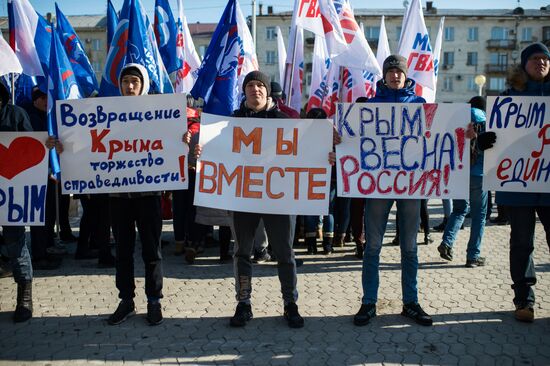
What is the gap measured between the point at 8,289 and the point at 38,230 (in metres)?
1.00

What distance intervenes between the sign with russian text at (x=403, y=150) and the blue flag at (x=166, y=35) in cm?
532

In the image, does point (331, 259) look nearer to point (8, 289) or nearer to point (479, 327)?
point (479, 327)

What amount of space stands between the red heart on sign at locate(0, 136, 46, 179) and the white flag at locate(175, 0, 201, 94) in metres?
4.89

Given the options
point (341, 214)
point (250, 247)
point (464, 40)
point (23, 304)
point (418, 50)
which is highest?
point (464, 40)

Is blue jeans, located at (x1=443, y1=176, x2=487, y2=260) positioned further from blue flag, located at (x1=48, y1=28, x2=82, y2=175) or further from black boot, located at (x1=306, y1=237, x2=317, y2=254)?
blue flag, located at (x1=48, y1=28, x2=82, y2=175)

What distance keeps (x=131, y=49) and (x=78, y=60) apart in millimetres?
1699

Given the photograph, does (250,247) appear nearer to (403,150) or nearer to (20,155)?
(403,150)

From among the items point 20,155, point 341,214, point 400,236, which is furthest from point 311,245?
point 20,155

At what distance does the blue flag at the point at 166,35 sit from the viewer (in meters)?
9.16

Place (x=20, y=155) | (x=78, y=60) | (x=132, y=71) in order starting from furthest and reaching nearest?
1. (x=78, y=60)
2. (x=20, y=155)
3. (x=132, y=71)

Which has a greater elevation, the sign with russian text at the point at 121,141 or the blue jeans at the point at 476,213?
the sign with russian text at the point at 121,141

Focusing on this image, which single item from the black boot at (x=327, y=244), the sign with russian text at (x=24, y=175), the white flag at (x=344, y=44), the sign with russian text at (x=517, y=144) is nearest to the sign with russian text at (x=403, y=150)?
the sign with russian text at (x=517, y=144)

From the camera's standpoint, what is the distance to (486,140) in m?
4.63

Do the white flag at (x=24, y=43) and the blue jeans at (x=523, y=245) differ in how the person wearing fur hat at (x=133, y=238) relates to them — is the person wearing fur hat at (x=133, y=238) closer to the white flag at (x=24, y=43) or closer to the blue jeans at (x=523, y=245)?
the white flag at (x=24, y=43)
